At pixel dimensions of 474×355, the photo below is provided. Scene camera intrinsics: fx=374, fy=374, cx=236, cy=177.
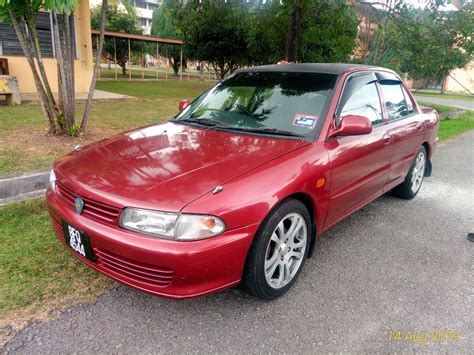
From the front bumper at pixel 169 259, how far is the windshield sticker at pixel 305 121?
111 cm

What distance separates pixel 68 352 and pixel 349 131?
2414 millimetres

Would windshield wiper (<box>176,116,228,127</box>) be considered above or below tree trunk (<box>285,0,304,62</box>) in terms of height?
below

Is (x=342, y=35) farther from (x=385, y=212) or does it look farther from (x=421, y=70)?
(x=385, y=212)

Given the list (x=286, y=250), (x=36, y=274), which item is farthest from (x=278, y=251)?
(x=36, y=274)

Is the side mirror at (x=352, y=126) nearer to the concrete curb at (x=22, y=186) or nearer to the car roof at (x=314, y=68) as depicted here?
the car roof at (x=314, y=68)

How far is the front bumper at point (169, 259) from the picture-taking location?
2.07 m

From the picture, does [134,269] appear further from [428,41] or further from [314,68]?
[428,41]

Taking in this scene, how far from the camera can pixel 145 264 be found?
2.14m

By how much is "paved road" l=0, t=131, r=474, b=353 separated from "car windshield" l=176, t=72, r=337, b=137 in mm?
1205

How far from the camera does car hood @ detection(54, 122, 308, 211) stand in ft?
7.21

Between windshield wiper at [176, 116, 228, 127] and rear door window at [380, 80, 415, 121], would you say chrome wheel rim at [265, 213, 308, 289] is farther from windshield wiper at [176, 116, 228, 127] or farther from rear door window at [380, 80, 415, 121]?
rear door window at [380, 80, 415, 121]

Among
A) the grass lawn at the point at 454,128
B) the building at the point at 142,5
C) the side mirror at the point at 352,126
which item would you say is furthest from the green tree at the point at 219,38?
the side mirror at the point at 352,126

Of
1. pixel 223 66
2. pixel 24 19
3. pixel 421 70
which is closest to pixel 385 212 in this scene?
pixel 24 19
